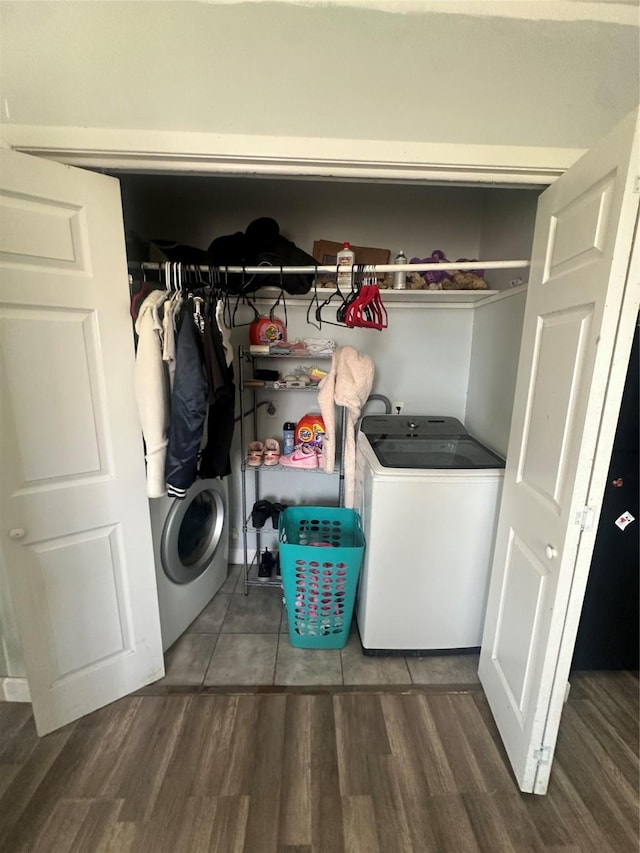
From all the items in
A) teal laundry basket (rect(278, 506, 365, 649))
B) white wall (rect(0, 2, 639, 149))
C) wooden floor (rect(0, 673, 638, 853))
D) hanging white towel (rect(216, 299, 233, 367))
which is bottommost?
wooden floor (rect(0, 673, 638, 853))

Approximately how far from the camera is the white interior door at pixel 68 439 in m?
1.18

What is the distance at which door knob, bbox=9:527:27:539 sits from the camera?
125 centimetres

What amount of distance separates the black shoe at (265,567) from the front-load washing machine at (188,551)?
0.77 ft

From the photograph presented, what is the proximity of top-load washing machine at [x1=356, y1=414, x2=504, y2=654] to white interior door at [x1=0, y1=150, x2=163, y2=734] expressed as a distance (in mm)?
981

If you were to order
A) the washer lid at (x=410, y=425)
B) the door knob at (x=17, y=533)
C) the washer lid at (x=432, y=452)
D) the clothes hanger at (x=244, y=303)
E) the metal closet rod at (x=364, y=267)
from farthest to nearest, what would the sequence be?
1. the washer lid at (x=410, y=425)
2. the clothes hanger at (x=244, y=303)
3. the washer lid at (x=432, y=452)
4. the metal closet rod at (x=364, y=267)
5. the door knob at (x=17, y=533)

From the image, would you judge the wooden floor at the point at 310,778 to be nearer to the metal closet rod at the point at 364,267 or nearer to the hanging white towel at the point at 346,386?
the hanging white towel at the point at 346,386

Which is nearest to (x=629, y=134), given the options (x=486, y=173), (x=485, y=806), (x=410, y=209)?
(x=486, y=173)

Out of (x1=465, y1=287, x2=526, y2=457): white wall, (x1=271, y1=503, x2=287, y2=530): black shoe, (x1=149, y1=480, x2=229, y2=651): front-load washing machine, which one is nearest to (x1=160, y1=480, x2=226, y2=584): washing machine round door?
(x1=149, y1=480, x2=229, y2=651): front-load washing machine

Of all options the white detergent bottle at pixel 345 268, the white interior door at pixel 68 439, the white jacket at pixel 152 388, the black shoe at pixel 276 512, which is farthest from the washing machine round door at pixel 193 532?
the white detergent bottle at pixel 345 268

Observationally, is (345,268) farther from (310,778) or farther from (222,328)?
(310,778)

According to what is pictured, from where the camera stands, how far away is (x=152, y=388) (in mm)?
1329

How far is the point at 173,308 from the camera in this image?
4.45 feet

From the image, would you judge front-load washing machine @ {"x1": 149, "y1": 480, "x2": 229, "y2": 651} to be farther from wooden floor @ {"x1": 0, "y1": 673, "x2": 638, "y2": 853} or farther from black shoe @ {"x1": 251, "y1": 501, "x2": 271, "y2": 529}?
wooden floor @ {"x1": 0, "y1": 673, "x2": 638, "y2": 853}

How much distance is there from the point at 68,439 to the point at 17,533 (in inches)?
13.6
